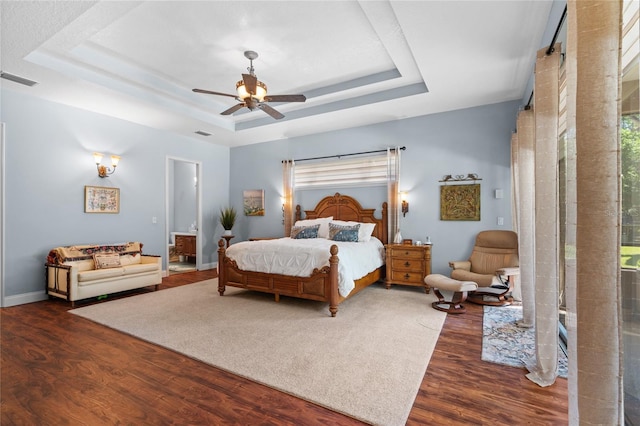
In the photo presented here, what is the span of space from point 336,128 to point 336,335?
4.28m

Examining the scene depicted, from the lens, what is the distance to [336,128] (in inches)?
243

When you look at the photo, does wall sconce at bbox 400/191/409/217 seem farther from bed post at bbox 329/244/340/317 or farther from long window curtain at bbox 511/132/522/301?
bed post at bbox 329/244/340/317

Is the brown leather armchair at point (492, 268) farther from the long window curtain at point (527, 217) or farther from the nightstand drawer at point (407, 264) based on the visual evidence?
the long window curtain at point (527, 217)

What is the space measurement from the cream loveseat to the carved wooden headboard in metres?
3.13

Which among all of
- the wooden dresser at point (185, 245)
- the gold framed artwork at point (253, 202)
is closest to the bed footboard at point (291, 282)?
the gold framed artwork at point (253, 202)

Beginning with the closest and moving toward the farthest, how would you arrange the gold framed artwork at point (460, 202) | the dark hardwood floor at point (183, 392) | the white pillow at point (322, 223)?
the dark hardwood floor at point (183, 392) → the gold framed artwork at point (460, 202) → the white pillow at point (322, 223)

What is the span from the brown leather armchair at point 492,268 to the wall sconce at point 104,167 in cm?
592

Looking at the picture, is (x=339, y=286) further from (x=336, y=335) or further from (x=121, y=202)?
(x=121, y=202)

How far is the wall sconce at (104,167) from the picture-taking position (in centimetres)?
508

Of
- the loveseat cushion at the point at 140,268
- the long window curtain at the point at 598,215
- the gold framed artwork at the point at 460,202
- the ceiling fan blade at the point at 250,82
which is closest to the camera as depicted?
the long window curtain at the point at 598,215

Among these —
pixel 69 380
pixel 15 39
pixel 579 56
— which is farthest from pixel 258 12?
pixel 69 380

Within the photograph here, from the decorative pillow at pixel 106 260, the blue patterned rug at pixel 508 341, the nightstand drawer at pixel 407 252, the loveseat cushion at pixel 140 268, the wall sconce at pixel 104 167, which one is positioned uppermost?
the wall sconce at pixel 104 167

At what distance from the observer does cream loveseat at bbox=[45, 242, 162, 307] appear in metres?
4.21

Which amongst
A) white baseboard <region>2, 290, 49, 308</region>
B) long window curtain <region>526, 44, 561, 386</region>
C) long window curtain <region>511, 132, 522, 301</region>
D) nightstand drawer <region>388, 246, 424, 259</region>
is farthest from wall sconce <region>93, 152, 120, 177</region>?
long window curtain <region>511, 132, 522, 301</region>
